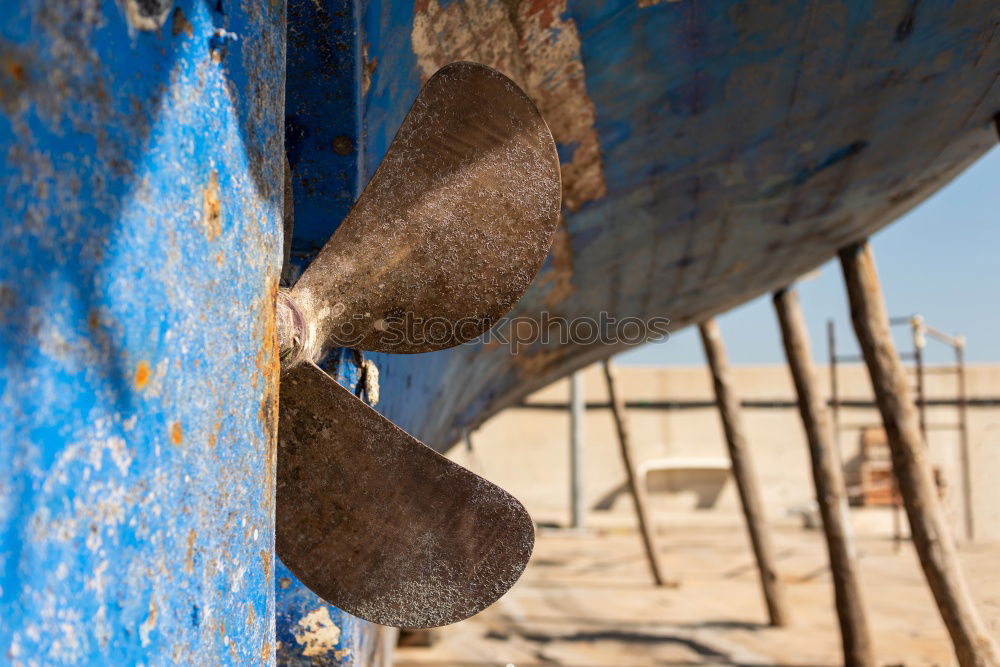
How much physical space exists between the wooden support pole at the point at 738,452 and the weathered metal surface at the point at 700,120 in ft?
8.78

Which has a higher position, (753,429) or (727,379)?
(753,429)

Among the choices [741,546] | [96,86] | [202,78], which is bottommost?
[96,86]

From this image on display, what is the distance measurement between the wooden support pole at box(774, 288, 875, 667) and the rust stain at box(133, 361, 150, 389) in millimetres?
5531

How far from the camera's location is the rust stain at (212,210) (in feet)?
3.64

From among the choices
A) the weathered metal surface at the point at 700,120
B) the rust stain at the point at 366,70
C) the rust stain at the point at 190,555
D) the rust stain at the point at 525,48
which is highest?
the weathered metal surface at the point at 700,120

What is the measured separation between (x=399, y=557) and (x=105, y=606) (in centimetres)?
79

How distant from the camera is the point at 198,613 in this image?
3.46ft

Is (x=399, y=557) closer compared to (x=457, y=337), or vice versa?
(x=399, y=557)

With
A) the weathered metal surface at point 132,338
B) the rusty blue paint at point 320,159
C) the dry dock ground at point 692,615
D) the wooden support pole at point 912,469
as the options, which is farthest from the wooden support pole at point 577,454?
the weathered metal surface at point 132,338

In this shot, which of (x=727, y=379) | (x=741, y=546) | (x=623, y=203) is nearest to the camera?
(x=623, y=203)

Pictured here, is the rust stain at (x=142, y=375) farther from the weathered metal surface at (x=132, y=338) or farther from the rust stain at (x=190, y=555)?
the rust stain at (x=190, y=555)

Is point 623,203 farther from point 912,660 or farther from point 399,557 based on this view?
point 912,660

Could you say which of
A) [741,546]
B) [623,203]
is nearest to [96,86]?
[623,203]

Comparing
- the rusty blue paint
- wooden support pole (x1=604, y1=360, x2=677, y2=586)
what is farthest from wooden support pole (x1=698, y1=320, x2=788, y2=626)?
the rusty blue paint
